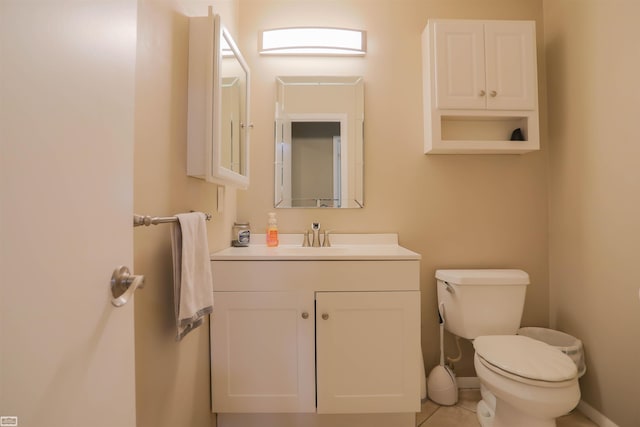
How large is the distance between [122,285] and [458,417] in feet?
5.77

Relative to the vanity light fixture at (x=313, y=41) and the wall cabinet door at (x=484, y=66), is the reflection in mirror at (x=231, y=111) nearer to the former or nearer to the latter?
the vanity light fixture at (x=313, y=41)

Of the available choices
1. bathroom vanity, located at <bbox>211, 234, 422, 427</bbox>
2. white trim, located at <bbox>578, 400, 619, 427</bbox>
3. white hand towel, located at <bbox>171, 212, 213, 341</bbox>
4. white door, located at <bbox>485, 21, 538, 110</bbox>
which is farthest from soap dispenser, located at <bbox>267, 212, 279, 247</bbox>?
white trim, located at <bbox>578, 400, 619, 427</bbox>

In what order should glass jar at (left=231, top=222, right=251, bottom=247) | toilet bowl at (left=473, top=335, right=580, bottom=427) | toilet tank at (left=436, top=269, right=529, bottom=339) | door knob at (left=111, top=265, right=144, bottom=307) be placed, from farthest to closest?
1. glass jar at (left=231, top=222, right=251, bottom=247)
2. toilet tank at (left=436, top=269, right=529, bottom=339)
3. toilet bowl at (left=473, top=335, right=580, bottom=427)
4. door knob at (left=111, top=265, right=144, bottom=307)

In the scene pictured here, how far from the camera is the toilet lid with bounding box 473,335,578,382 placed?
3.73 ft

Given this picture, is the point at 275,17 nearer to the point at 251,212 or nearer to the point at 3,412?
the point at 251,212

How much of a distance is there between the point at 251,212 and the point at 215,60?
3.01 ft

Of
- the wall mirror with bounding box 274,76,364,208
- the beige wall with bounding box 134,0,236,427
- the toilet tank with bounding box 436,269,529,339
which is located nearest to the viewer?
the beige wall with bounding box 134,0,236,427

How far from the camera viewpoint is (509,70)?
5.49 feet

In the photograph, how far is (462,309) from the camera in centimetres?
159

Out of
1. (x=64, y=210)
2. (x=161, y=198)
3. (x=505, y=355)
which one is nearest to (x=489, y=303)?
(x=505, y=355)

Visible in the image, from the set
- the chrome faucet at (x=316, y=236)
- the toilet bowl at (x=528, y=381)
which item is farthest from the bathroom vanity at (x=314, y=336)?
the chrome faucet at (x=316, y=236)

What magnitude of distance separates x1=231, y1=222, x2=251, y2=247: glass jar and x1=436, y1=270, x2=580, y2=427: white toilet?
1122 millimetres

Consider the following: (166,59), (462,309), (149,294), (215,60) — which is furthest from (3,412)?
(462,309)

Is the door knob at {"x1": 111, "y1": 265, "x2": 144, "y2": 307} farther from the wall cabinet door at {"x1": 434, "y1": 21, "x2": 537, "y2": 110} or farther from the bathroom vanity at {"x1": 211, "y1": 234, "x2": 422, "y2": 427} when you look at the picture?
the wall cabinet door at {"x1": 434, "y1": 21, "x2": 537, "y2": 110}
